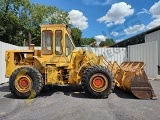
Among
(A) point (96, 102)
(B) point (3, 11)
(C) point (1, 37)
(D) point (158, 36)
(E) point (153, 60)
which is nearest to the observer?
(A) point (96, 102)

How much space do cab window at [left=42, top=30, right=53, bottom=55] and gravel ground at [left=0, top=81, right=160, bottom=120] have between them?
5.40ft

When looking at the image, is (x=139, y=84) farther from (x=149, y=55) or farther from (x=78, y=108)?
(x=149, y=55)

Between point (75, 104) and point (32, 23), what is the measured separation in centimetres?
3909

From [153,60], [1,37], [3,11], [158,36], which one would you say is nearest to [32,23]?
[3,11]

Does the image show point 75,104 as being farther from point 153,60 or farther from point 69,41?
point 153,60

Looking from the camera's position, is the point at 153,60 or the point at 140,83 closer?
the point at 140,83

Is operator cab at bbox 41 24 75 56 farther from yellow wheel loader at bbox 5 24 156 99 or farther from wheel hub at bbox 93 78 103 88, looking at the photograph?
wheel hub at bbox 93 78 103 88

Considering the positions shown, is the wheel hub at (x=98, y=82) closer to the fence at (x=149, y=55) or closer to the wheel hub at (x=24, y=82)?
the wheel hub at (x=24, y=82)

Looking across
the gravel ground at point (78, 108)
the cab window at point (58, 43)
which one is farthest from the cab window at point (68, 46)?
the gravel ground at point (78, 108)

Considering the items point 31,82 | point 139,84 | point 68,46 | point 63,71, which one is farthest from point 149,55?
point 31,82

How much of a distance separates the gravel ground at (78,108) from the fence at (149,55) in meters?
6.45

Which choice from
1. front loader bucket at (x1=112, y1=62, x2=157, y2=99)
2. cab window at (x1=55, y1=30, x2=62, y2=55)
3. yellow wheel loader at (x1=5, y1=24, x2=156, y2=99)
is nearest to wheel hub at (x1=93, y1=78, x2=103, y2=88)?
yellow wheel loader at (x1=5, y1=24, x2=156, y2=99)

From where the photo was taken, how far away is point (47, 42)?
8.98 metres

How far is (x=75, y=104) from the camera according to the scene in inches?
283
